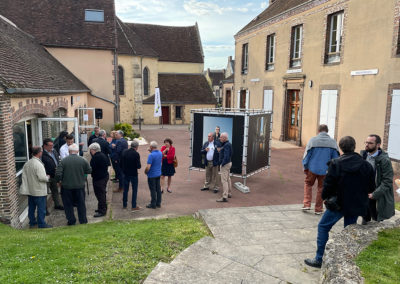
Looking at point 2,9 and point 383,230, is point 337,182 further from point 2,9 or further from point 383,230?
point 2,9

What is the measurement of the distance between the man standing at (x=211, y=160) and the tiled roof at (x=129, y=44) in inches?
925

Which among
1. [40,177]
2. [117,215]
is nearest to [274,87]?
[117,215]

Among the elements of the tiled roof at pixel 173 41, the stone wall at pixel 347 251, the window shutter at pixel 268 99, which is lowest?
the stone wall at pixel 347 251

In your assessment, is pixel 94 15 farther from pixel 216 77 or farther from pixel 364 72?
pixel 216 77

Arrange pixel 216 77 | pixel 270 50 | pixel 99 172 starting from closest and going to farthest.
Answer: pixel 99 172
pixel 270 50
pixel 216 77

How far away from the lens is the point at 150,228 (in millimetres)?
5707

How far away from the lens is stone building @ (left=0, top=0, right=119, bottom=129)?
1894 centimetres

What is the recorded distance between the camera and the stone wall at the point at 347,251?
3.39 m

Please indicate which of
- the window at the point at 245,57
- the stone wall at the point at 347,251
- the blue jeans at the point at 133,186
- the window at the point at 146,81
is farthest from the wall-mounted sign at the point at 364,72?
the window at the point at 146,81

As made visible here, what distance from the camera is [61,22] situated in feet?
65.2

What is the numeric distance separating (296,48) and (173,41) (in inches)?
912

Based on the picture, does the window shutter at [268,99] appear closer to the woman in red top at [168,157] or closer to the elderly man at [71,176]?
the woman in red top at [168,157]

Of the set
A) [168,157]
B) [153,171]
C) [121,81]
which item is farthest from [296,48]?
[121,81]

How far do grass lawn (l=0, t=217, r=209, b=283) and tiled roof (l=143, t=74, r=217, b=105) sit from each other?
90.4 feet
